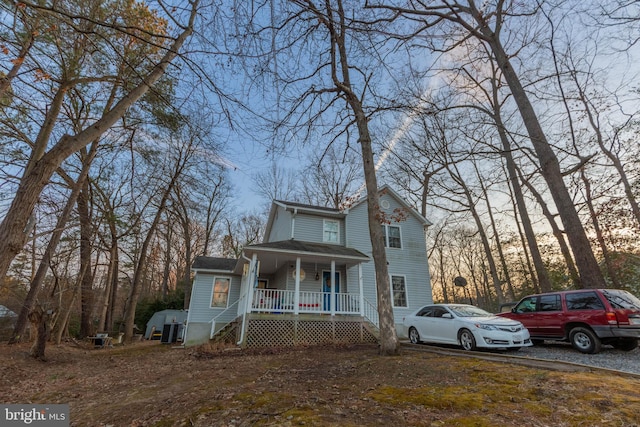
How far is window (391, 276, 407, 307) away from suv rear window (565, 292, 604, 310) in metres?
7.76

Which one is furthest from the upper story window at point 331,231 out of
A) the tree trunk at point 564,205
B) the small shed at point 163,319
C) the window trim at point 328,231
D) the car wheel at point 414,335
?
the small shed at point 163,319

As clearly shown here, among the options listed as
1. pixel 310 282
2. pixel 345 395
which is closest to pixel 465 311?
pixel 345 395

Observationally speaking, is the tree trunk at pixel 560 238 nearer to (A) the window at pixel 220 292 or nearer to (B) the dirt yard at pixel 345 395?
(B) the dirt yard at pixel 345 395

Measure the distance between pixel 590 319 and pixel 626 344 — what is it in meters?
1.04

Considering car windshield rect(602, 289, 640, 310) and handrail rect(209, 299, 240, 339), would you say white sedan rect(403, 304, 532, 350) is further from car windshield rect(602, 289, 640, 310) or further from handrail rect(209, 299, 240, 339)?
handrail rect(209, 299, 240, 339)

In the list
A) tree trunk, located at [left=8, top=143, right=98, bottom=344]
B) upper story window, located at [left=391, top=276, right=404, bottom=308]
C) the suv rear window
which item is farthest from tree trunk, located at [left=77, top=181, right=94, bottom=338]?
the suv rear window

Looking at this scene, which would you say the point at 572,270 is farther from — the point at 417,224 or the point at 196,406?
the point at 196,406

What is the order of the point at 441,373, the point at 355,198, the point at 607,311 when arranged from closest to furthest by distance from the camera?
the point at 441,373
the point at 607,311
the point at 355,198

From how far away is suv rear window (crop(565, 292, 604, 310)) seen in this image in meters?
6.73

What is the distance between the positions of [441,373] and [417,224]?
12.4 m

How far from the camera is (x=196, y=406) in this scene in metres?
3.63

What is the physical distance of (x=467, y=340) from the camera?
25.0 ft

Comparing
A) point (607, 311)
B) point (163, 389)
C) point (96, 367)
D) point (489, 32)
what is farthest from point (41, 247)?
point (607, 311)

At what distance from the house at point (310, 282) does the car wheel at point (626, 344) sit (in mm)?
6502
